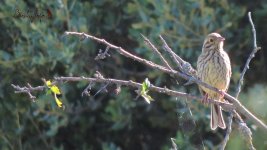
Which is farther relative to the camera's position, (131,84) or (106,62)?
(106,62)

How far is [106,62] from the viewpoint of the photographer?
634 centimetres

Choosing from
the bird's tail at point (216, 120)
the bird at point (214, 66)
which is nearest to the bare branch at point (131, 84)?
the bird's tail at point (216, 120)

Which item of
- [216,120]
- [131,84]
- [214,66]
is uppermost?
[214,66]

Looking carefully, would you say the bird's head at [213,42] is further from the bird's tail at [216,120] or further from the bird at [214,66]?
the bird's tail at [216,120]

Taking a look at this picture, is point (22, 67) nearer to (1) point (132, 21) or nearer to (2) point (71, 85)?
(2) point (71, 85)

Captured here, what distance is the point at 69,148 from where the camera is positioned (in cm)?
692

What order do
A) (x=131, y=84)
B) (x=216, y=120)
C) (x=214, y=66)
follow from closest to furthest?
1. (x=131, y=84)
2. (x=216, y=120)
3. (x=214, y=66)

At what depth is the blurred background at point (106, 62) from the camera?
18.8 feet

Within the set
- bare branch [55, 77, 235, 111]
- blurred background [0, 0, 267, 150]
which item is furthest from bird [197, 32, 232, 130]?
bare branch [55, 77, 235, 111]

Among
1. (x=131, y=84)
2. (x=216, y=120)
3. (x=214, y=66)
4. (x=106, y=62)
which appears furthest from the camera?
(x=106, y=62)

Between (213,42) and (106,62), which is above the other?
(106,62)

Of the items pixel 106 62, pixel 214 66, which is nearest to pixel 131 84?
pixel 214 66

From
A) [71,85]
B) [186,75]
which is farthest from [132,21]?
[186,75]

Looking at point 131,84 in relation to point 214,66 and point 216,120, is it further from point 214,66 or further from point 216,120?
point 214,66
